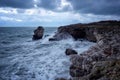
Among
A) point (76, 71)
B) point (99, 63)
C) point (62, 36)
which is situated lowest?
point (76, 71)

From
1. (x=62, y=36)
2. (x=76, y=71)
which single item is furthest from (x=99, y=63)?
(x=62, y=36)

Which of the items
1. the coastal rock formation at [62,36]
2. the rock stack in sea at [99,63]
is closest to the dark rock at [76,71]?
the rock stack in sea at [99,63]

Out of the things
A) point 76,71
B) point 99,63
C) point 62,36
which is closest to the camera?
point 99,63

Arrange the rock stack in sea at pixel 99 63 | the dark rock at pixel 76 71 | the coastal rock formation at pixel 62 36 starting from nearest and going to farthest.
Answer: the rock stack in sea at pixel 99 63, the dark rock at pixel 76 71, the coastal rock formation at pixel 62 36

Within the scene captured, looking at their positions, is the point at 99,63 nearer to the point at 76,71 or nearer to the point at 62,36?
the point at 76,71

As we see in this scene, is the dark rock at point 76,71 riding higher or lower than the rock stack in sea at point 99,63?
lower

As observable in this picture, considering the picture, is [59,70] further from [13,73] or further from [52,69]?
[13,73]

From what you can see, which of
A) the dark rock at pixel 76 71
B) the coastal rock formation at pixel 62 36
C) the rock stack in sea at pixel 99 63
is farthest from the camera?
the coastal rock formation at pixel 62 36

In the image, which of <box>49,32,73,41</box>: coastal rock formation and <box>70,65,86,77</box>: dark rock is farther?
<box>49,32,73,41</box>: coastal rock formation

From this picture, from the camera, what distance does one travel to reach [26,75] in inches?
688

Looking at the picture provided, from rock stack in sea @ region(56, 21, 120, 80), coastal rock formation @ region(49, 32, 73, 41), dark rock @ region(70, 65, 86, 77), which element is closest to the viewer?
rock stack in sea @ region(56, 21, 120, 80)

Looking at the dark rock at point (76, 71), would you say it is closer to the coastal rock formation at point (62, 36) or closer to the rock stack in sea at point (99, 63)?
the rock stack in sea at point (99, 63)

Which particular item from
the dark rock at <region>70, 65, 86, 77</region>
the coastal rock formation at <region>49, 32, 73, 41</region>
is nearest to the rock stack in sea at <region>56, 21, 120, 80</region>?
the dark rock at <region>70, 65, 86, 77</region>

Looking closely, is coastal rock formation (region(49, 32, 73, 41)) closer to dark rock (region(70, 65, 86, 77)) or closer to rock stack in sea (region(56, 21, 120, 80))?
rock stack in sea (region(56, 21, 120, 80))
